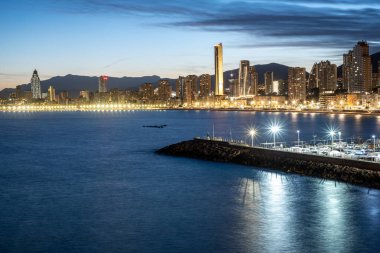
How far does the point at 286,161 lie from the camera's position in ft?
100.0

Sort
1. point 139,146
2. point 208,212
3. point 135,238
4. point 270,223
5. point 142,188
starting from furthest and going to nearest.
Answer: point 139,146 < point 142,188 < point 208,212 < point 270,223 < point 135,238

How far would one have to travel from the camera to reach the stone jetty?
25.5m

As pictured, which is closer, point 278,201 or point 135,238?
point 135,238

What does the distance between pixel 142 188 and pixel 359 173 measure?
36.4 feet

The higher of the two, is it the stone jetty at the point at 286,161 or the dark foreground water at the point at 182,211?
the stone jetty at the point at 286,161

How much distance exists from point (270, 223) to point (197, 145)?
19627 mm

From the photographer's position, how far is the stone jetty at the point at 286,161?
25.5 meters

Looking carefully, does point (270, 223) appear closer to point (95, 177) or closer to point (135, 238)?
point (135, 238)

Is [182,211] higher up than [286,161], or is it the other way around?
[286,161]

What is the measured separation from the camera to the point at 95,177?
32.2 meters

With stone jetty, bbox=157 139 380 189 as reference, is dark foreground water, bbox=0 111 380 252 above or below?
below

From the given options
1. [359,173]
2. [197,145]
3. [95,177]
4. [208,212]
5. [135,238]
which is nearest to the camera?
[135,238]

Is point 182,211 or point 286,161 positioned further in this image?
point 286,161

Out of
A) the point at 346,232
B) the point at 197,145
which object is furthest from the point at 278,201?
the point at 197,145
